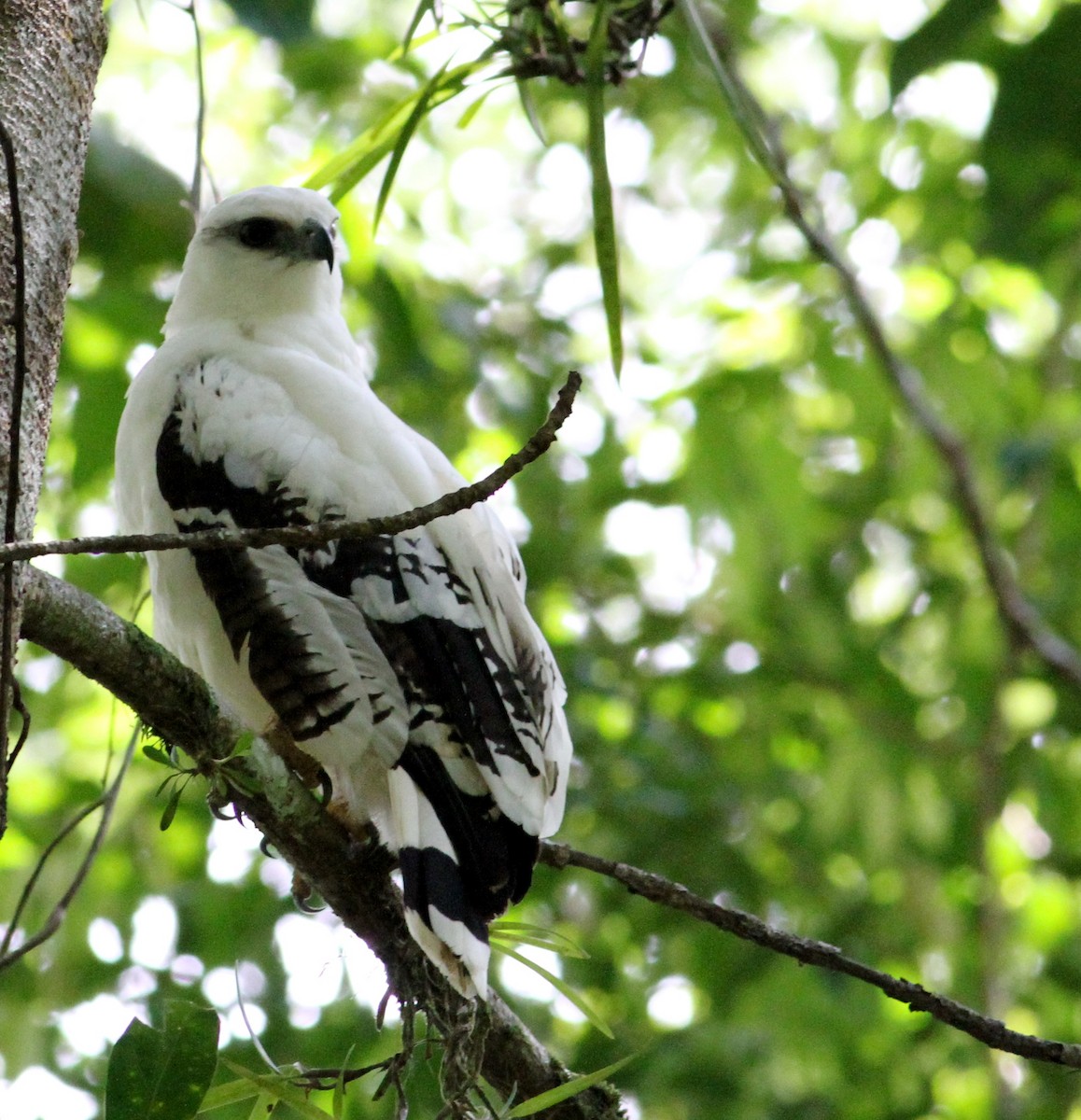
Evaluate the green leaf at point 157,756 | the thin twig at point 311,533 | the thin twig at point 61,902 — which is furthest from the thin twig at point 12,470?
the thin twig at point 61,902

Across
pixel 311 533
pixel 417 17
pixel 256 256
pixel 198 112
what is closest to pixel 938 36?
pixel 417 17

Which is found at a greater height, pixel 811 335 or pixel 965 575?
pixel 811 335

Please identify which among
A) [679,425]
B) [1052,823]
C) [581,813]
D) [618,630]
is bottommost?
[1052,823]

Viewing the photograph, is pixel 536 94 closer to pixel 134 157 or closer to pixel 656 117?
pixel 656 117

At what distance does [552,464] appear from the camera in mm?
5820

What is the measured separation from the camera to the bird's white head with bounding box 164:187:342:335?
3.62 m

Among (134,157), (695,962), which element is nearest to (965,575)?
(695,962)

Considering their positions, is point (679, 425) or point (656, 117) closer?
point (679, 425)

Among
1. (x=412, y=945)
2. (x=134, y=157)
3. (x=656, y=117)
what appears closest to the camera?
(x=412, y=945)

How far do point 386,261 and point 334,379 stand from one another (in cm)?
177

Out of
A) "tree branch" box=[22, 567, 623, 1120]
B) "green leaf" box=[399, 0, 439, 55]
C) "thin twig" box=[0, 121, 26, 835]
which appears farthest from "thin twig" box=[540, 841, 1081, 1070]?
"green leaf" box=[399, 0, 439, 55]

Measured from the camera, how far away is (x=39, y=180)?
6.45ft

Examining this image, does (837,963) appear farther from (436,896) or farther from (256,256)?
(256,256)

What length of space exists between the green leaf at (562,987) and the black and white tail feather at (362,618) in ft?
0.39
